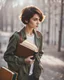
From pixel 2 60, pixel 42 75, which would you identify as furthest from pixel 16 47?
pixel 42 75

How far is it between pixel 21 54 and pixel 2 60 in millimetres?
235

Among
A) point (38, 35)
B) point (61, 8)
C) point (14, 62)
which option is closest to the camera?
point (14, 62)

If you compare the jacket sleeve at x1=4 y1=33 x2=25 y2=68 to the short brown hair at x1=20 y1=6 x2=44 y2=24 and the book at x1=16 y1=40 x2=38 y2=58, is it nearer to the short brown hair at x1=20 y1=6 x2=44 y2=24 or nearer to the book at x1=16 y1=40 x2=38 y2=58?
the book at x1=16 y1=40 x2=38 y2=58

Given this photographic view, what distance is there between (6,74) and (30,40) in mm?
421

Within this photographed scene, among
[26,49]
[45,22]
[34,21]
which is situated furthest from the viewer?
[45,22]

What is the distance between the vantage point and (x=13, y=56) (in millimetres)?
2162

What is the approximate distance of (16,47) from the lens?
7.09 feet

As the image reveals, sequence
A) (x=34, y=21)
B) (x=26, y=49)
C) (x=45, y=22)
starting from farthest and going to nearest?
(x=45, y=22), (x=34, y=21), (x=26, y=49)

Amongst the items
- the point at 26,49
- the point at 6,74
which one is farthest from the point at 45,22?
the point at 6,74

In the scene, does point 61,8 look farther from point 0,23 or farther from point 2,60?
point 2,60

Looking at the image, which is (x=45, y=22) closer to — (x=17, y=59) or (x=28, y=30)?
(x=28, y=30)

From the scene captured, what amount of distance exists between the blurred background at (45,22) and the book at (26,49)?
0.19 metres

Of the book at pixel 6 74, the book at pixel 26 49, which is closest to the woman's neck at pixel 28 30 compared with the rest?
the book at pixel 26 49

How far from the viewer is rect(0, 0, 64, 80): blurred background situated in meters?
2.32
